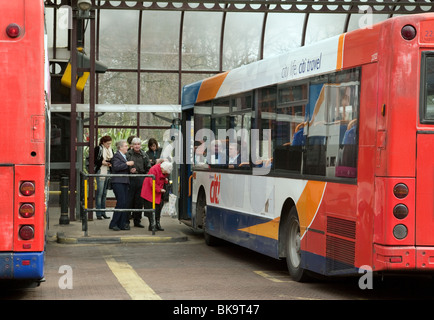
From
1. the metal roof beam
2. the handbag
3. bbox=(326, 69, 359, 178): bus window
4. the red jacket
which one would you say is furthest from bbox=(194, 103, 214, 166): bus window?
the metal roof beam

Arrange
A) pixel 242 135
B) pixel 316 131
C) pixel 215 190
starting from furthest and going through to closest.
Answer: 1. pixel 215 190
2. pixel 242 135
3. pixel 316 131

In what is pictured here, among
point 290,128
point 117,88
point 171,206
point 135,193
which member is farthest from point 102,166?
point 290,128

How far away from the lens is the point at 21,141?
30.0 feet

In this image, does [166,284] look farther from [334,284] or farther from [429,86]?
[429,86]

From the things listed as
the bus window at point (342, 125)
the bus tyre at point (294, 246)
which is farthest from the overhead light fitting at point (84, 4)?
the bus window at point (342, 125)

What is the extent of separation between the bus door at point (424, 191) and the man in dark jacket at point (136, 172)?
32.4 feet

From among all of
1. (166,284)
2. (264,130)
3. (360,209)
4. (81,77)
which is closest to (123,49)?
(81,77)

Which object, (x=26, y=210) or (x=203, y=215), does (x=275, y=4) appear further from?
(x=26, y=210)

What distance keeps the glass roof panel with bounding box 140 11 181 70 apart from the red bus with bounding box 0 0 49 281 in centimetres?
1755

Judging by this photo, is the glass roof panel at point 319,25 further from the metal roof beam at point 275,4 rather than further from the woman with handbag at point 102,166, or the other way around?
the woman with handbag at point 102,166

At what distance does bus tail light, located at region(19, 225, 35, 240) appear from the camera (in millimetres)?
9133

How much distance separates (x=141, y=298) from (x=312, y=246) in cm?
213

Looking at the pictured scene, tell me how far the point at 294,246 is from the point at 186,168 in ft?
22.5

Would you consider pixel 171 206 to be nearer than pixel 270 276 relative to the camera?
No
